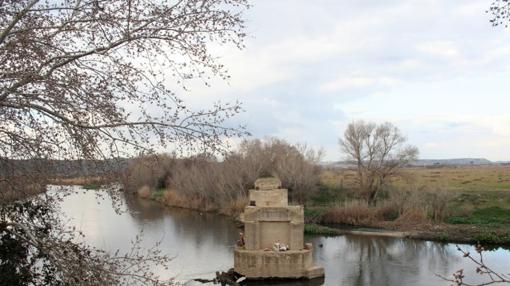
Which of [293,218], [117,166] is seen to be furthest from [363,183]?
[117,166]

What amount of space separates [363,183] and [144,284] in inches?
1763

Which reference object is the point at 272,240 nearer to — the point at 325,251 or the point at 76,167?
the point at 325,251

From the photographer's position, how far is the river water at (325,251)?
24.4 metres

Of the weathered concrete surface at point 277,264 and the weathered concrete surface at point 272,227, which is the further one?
the weathered concrete surface at point 272,227

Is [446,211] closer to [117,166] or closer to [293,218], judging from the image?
[293,218]

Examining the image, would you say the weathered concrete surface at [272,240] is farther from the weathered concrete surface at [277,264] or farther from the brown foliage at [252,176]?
the brown foliage at [252,176]

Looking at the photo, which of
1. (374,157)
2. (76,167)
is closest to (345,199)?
(374,157)

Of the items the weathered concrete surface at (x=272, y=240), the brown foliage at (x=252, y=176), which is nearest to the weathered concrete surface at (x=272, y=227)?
the weathered concrete surface at (x=272, y=240)

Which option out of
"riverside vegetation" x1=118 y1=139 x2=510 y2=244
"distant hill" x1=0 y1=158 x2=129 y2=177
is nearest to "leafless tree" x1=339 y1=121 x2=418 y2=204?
"riverside vegetation" x1=118 y1=139 x2=510 y2=244

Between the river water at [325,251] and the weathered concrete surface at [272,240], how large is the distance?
0.75 metres

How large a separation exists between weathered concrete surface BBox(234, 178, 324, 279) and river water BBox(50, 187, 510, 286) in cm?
75

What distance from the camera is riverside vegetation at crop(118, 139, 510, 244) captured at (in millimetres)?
38406

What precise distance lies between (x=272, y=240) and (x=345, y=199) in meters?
23.3

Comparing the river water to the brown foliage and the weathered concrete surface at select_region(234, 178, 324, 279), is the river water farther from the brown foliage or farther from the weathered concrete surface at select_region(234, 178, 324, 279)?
the brown foliage
